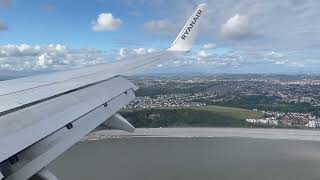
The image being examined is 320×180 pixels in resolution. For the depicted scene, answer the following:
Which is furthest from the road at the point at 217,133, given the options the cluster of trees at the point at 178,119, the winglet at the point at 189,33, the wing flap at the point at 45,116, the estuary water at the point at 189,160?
the wing flap at the point at 45,116

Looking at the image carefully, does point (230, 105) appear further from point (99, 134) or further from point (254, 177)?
point (254, 177)

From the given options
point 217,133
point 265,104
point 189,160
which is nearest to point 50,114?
point 189,160

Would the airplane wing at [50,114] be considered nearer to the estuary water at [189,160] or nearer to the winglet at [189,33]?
the winglet at [189,33]

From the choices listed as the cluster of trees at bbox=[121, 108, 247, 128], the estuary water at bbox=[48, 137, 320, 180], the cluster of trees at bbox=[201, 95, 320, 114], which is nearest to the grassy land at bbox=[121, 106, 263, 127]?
the cluster of trees at bbox=[121, 108, 247, 128]

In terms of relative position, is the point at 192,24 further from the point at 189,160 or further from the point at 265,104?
the point at 265,104

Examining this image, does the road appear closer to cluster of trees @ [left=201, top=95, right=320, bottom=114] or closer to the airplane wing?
cluster of trees @ [left=201, top=95, right=320, bottom=114]
